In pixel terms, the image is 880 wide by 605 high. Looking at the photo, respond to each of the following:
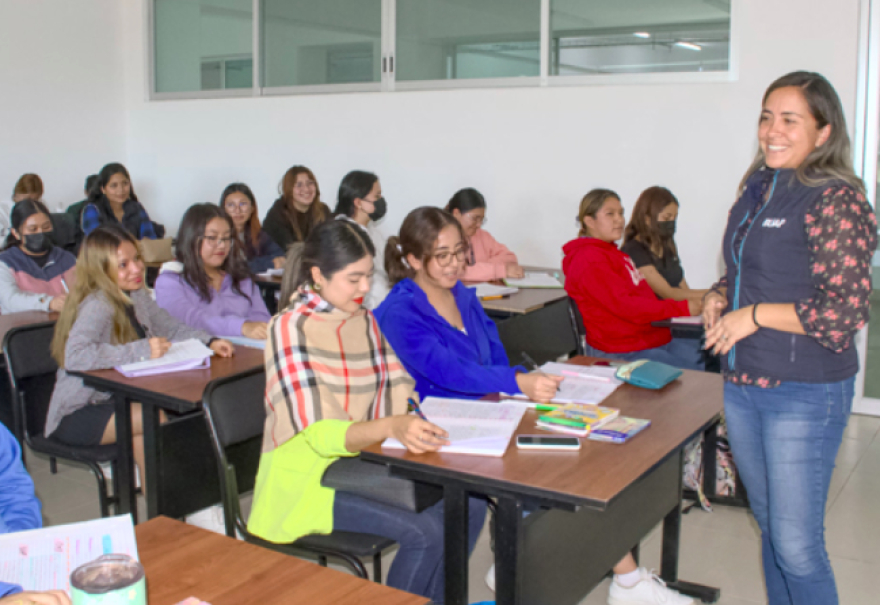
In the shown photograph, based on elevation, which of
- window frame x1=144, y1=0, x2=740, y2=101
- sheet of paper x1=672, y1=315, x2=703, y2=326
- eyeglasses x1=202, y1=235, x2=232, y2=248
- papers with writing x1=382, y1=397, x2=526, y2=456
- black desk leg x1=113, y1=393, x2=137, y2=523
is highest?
window frame x1=144, y1=0, x2=740, y2=101

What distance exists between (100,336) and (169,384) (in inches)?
16.5

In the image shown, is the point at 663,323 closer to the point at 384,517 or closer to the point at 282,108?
the point at 384,517

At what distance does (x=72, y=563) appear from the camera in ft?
3.83

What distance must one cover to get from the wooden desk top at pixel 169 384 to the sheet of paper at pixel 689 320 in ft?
5.72

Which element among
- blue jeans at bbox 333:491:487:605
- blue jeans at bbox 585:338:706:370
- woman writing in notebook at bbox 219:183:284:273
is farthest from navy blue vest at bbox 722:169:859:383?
woman writing in notebook at bbox 219:183:284:273

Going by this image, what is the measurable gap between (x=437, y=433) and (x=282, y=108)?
17.4 ft

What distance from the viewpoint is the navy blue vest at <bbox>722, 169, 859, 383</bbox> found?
175 cm

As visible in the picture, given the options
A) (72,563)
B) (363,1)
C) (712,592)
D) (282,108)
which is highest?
(363,1)

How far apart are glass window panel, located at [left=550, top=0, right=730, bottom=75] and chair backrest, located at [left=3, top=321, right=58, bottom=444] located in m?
3.81

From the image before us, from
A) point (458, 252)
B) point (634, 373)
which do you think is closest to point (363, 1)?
point (458, 252)

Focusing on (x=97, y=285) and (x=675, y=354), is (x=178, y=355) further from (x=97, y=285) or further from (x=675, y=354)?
(x=675, y=354)

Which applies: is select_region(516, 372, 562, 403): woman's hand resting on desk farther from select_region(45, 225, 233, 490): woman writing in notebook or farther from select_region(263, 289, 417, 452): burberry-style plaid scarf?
select_region(45, 225, 233, 490): woman writing in notebook

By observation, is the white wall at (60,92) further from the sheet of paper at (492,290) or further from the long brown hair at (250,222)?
the sheet of paper at (492,290)

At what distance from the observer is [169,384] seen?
245cm
